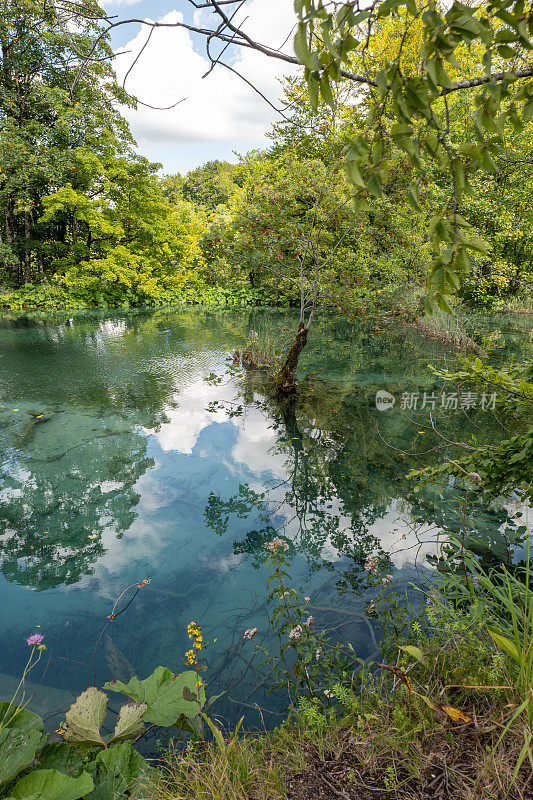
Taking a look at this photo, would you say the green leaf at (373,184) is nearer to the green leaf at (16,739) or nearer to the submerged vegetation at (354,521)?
the submerged vegetation at (354,521)

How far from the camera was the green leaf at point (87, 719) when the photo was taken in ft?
4.81

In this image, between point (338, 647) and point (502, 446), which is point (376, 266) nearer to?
point (502, 446)

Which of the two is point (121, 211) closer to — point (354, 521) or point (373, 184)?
point (354, 521)

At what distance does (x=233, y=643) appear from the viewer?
255cm

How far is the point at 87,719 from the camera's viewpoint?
153cm

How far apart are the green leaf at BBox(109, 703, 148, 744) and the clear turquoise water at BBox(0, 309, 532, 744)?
28.5 inches

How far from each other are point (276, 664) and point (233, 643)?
353 millimetres

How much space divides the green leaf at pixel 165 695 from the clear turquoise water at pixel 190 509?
555 millimetres

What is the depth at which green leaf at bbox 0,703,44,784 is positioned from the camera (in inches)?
47.7

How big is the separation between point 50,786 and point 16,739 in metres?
0.22

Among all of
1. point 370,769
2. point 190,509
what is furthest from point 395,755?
point 190,509

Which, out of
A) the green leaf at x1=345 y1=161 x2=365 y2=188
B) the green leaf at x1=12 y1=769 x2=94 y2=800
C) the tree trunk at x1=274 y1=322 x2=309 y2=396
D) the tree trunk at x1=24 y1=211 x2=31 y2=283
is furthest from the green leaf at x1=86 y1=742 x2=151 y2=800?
the tree trunk at x1=24 y1=211 x2=31 y2=283

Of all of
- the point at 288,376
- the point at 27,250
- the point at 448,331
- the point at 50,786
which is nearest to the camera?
the point at 50,786

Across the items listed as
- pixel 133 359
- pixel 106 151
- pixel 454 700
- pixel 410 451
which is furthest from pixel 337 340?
pixel 106 151
